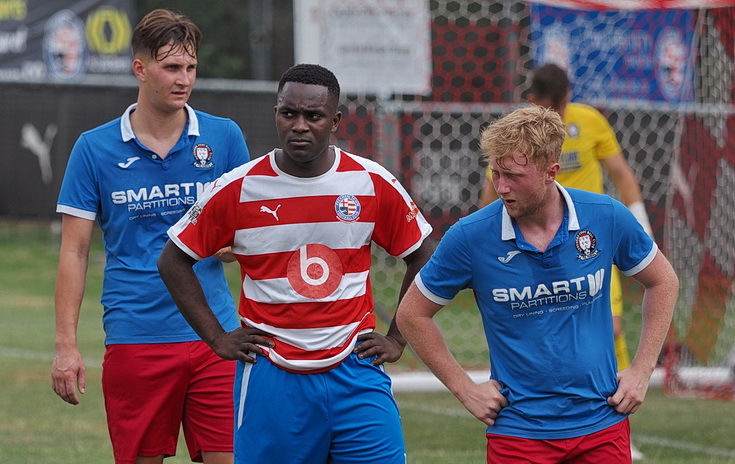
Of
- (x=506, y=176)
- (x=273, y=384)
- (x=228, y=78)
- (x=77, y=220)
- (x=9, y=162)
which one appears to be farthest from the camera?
(x=228, y=78)

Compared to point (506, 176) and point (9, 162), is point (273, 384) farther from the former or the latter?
point (9, 162)

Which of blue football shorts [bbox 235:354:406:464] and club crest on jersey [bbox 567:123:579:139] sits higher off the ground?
club crest on jersey [bbox 567:123:579:139]

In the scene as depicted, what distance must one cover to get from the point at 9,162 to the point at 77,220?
49.0 ft

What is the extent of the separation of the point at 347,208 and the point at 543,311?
29.2 inches

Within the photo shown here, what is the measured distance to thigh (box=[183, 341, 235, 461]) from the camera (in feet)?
16.6

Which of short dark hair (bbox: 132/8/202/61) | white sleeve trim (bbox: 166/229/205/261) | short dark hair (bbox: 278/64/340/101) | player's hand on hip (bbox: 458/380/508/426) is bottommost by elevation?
player's hand on hip (bbox: 458/380/508/426)

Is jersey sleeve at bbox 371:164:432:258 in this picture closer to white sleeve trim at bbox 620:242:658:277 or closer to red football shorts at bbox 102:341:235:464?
white sleeve trim at bbox 620:242:658:277

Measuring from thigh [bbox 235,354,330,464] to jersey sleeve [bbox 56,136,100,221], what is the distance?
3.76 feet

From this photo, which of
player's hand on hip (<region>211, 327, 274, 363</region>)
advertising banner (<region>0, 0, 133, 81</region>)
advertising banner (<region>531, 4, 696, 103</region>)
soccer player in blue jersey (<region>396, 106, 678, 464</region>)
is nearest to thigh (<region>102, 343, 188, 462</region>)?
player's hand on hip (<region>211, 327, 274, 363</region>)

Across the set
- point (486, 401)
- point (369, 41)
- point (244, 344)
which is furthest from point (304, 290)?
point (369, 41)

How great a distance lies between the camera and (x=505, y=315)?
13.4ft

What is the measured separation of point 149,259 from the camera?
503 cm

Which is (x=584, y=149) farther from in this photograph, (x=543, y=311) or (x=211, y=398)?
(x=543, y=311)

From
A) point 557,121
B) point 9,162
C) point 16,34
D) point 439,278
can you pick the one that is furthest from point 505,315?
point 16,34
